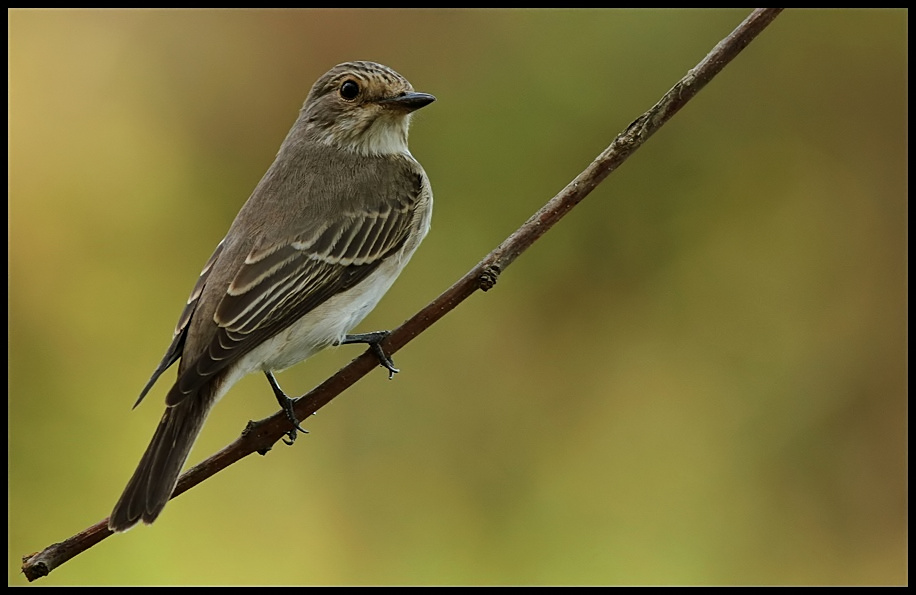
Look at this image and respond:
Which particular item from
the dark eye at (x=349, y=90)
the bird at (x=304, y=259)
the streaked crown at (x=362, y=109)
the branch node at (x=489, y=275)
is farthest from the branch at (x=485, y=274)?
the dark eye at (x=349, y=90)

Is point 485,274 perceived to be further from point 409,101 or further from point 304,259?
point 409,101

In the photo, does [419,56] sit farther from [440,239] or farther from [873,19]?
[873,19]

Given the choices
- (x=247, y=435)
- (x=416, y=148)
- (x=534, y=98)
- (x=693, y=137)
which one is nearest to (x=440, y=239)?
(x=416, y=148)

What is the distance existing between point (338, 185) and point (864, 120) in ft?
10.5

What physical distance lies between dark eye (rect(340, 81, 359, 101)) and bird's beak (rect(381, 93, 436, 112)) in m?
0.19

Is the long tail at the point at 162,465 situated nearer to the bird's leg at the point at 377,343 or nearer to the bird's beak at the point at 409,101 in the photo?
the bird's leg at the point at 377,343

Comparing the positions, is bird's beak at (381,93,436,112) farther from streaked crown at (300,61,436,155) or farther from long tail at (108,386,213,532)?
long tail at (108,386,213,532)

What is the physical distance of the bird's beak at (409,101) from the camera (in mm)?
4562

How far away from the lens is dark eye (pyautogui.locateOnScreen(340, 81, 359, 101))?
195 inches

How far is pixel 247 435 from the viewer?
390 cm

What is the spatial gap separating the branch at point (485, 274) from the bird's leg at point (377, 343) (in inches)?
1.0

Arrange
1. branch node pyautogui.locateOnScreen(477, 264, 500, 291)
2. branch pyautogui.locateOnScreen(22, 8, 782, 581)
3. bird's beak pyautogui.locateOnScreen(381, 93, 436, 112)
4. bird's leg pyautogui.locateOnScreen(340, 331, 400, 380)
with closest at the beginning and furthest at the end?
branch pyautogui.locateOnScreen(22, 8, 782, 581), branch node pyautogui.locateOnScreen(477, 264, 500, 291), bird's leg pyautogui.locateOnScreen(340, 331, 400, 380), bird's beak pyautogui.locateOnScreen(381, 93, 436, 112)

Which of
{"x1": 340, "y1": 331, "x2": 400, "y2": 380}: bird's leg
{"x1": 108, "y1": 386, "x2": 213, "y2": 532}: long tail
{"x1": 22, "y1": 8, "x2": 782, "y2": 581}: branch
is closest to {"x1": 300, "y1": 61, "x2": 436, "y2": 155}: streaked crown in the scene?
{"x1": 340, "y1": 331, "x2": 400, "y2": 380}: bird's leg

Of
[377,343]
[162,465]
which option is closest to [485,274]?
[377,343]
